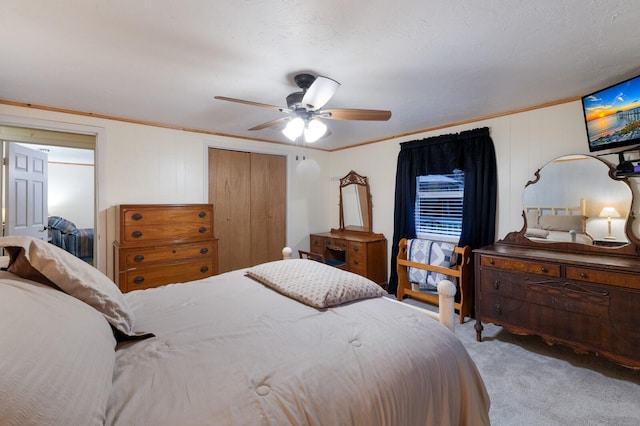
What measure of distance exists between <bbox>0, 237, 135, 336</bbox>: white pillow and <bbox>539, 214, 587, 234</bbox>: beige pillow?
3359 millimetres

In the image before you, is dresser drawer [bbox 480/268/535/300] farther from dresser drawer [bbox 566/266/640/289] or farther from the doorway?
the doorway

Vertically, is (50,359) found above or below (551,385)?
above

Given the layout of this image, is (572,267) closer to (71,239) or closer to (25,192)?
(25,192)

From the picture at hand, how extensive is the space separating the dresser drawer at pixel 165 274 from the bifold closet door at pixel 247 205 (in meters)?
0.72

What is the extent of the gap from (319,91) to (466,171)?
87.4 inches

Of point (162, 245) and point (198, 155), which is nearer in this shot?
point (162, 245)

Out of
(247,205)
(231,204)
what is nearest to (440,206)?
(247,205)

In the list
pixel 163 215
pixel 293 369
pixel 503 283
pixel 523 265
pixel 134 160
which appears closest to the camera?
pixel 293 369

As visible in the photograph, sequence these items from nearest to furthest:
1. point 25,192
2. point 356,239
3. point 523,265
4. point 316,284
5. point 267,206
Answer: point 316,284 < point 523,265 < point 25,192 < point 356,239 < point 267,206

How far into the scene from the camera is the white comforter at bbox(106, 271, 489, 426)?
838mm

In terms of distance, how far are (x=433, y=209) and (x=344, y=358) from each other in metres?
3.07

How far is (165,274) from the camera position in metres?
2.94

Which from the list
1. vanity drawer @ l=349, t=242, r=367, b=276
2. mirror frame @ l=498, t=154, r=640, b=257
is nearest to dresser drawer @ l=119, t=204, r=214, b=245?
vanity drawer @ l=349, t=242, r=367, b=276

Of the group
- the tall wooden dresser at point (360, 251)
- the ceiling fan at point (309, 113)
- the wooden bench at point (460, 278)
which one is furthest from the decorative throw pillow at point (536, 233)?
the ceiling fan at point (309, 113)
